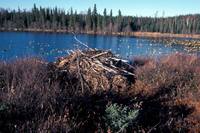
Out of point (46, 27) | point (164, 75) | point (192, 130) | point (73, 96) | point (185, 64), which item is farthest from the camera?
point (46, 27)

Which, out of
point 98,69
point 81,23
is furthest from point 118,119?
point 81,23

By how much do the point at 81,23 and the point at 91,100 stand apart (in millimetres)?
108567

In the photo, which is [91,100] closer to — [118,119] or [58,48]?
[118,119]

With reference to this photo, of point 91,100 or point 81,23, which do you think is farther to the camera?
point 81,23

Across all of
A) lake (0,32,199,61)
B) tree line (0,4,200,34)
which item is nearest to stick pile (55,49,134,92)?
lake (0,32,199,61)

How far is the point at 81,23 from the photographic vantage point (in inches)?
4592

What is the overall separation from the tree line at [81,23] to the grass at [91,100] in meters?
95.4

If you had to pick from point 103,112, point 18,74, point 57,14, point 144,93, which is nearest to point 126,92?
point 144,93

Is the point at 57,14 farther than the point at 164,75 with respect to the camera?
Yes

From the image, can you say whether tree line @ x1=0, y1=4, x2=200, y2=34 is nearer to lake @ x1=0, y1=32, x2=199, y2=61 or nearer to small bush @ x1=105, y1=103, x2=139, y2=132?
lake @ x1=0, y1=32, x2=199, y2=61

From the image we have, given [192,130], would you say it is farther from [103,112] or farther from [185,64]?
[185,64]

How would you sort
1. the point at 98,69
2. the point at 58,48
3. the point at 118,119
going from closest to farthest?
the point at 118,119
the point at 98,69
the point at 58,48

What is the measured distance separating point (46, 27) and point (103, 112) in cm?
10584

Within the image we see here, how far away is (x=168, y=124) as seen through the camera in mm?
8297
